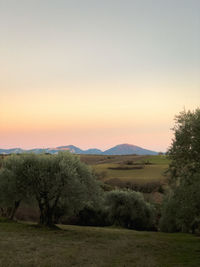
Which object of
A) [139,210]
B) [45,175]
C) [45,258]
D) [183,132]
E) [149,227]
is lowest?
[149,227]

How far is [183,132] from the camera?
1431 inches

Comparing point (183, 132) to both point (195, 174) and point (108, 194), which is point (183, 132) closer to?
point (195, 174)

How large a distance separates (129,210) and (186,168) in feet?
145

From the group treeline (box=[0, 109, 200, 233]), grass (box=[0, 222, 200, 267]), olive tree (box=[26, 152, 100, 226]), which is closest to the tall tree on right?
treeline (box=[0, 109, 200, 233])

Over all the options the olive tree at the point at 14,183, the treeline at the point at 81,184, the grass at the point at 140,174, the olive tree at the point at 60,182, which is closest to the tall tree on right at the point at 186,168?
the treeline at the point at 81,184

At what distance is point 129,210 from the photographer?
7750 cm

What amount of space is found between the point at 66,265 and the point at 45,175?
25.9 meters

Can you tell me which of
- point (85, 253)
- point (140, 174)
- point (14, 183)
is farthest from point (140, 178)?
point (85, 253)

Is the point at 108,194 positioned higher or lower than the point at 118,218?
higher

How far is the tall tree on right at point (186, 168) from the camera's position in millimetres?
32625

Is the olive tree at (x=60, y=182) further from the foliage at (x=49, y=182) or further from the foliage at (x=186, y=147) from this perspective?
the foliage at (x=186, y=147)

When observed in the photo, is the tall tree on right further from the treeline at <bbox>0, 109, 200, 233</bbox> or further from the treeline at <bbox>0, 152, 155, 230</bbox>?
the treeline at <bbox>0, 152, 155, 230</bbox>

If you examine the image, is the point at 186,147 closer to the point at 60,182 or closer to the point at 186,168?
the point at 186,168

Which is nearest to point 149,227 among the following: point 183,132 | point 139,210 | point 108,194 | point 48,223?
point 139,210
